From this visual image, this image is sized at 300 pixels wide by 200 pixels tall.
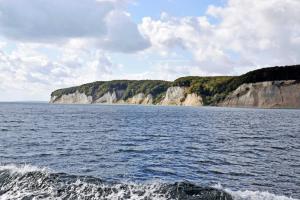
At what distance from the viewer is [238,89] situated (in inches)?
6929

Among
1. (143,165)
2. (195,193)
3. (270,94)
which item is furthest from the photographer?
(270,94)

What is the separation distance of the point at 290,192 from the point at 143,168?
1003 cm

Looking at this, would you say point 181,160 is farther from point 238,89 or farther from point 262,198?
point 238,89

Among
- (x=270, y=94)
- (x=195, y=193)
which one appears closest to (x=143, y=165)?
(x=195, y=193)

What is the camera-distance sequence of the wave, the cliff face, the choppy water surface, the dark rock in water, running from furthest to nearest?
the cliff face → the choppy water surface → the wave → the dark rock in water

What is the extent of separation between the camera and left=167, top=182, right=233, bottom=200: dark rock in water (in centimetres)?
1809

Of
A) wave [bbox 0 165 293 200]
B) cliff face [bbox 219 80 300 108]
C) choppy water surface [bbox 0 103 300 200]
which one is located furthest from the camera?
cliff face [bbox 219 80 300 108]

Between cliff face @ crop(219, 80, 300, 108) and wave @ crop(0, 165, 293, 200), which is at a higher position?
cliff face @ crop(219, 80, 300, 108)

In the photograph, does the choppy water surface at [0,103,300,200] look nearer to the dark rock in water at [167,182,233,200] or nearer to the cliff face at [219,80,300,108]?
the dark rock in water at [167,182,233,200]

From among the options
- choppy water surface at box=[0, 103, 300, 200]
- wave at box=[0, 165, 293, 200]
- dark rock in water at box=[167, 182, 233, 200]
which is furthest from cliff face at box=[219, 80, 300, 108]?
wave at box=[0, 165, 293, 200]

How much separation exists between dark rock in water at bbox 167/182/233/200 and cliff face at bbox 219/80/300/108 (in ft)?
484

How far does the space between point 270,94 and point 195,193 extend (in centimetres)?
15147

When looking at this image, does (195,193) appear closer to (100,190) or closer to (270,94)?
(100,190)

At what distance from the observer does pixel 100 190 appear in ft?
62.7
